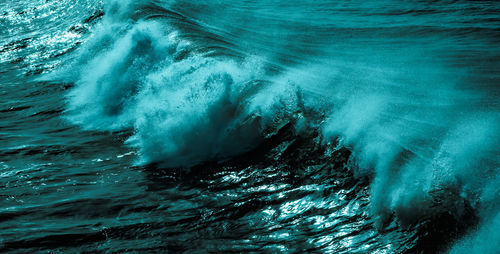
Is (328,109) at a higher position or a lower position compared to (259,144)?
higher

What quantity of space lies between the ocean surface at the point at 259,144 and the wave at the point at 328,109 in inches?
0.9

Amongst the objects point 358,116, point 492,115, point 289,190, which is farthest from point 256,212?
point 492,115

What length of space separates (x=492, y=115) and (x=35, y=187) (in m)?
4.77

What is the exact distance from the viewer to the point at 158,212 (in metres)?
4.18

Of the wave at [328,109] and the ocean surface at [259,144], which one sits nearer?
the ocean surface at [259,144]

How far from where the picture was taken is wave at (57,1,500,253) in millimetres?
4090

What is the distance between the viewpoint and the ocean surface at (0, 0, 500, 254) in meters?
3.76

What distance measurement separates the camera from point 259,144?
5320 millimetres

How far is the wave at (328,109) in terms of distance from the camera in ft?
13.4

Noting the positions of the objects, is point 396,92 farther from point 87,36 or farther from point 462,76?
point 87,36

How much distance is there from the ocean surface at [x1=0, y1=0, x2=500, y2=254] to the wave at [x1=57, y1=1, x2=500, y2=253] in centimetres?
2

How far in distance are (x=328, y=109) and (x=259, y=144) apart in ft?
3.19

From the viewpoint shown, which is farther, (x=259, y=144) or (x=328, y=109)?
(x=328, y=109)

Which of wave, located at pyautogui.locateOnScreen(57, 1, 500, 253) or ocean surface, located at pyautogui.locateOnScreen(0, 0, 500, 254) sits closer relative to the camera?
ocean surface, located at pyautogui.locateOnScreen(0, 0, 500, 254)
